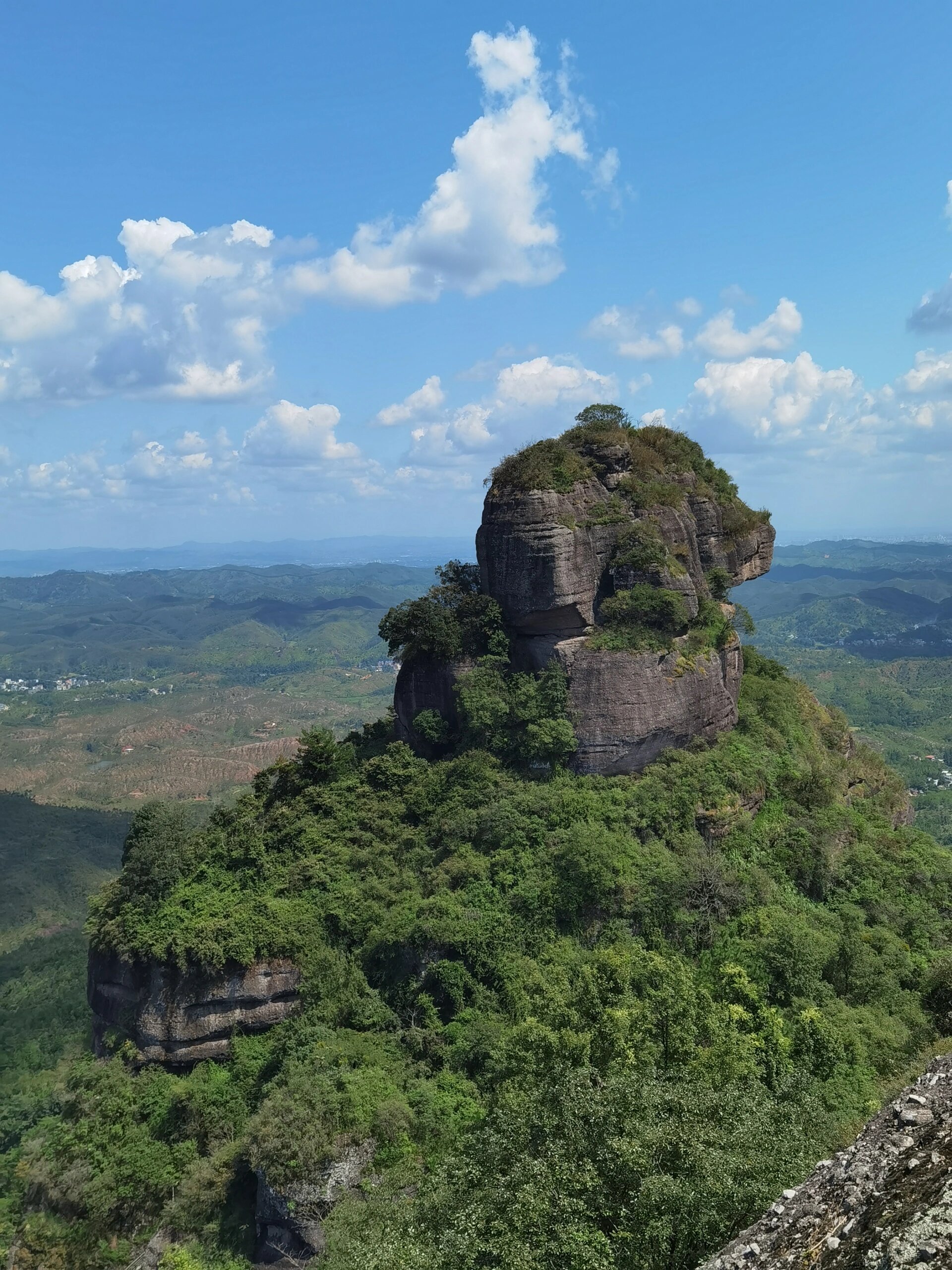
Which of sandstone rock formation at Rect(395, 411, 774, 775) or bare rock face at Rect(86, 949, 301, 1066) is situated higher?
sandstone rock formation at Rect(395, 411, 774, 775)

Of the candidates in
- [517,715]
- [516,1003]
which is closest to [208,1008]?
[516,1003]

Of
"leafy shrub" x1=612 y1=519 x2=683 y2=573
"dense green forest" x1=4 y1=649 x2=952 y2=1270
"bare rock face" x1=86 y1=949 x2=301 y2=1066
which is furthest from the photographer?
"leafy shrub" x1=612 y1=519 x2=683 y2=573

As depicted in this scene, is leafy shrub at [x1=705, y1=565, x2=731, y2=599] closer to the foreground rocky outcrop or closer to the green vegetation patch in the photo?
the green vegetation patch

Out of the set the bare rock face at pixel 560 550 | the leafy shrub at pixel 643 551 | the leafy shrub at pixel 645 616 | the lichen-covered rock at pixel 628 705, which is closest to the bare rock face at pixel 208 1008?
the lichen-covered rock at pixel 628 705

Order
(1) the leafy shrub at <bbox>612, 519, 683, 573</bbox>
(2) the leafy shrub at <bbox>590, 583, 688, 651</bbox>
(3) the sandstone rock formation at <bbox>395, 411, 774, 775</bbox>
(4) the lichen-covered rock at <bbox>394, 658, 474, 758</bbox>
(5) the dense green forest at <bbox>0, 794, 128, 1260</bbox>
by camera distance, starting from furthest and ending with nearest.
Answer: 1. (5) the dense green forest at <bbox>0, 794, 128, 1260</bbox>
2. (4) the lichen-covered rock at <bbox>394, 658, 474, 758</bbox>
3. (1) the leafy shrub at <bbox>612, 519, 683, 573</bbox>
4. (2) the leafy shrub at <bbox>590, 583, 688, 651</bbox>
5. (3) the sandstone rock formation at <bbox>395, 411, 774, 775</bbox>

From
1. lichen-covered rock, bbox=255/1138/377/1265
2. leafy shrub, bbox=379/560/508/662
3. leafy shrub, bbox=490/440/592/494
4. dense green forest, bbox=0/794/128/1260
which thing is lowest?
dense green forest, bbox=0/794/128/1260

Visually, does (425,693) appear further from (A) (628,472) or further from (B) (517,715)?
(A) (628,472)

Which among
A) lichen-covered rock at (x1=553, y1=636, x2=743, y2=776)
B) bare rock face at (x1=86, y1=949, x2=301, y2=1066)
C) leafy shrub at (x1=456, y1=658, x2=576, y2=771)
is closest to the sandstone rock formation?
lichen-covered rock at (x1=553, y1=636, x2=743, y2=776)
